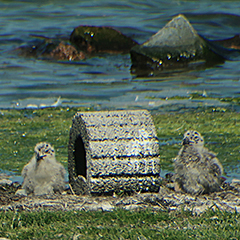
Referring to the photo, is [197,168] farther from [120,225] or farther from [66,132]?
[66,132]

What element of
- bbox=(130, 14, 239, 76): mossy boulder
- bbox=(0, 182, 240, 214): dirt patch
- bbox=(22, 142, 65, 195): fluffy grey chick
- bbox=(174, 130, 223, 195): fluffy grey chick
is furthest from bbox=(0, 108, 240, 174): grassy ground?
bbox=(130, 14, 239, 76): mossy boulder

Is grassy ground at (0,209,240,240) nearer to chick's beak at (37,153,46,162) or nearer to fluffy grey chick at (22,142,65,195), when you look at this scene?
fluffy grey chick at (22,142,65,195)

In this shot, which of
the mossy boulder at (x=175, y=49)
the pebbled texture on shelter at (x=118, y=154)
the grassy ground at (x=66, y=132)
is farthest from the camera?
the mossy boulder at (x=175, y=49)

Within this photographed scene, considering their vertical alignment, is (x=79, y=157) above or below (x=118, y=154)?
below

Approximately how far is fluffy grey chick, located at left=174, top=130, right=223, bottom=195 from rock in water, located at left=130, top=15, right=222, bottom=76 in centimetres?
1284

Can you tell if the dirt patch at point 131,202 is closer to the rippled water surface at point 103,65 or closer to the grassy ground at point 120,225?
the grassy ground at point 120,225

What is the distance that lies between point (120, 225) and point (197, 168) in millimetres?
1448

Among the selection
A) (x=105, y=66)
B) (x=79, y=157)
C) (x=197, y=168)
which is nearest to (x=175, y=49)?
(x=105, y=66)

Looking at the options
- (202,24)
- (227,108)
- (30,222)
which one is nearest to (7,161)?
(30,222)

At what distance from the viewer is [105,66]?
64.2 ft

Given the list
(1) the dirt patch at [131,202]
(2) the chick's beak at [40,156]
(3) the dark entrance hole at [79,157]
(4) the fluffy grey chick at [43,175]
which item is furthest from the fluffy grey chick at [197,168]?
(2) the chick's beak at [40,156]

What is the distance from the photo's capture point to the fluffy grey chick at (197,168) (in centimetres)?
577

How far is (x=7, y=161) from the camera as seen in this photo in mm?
7828

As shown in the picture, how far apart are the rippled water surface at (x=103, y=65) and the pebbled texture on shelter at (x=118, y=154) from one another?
6.19 meters
